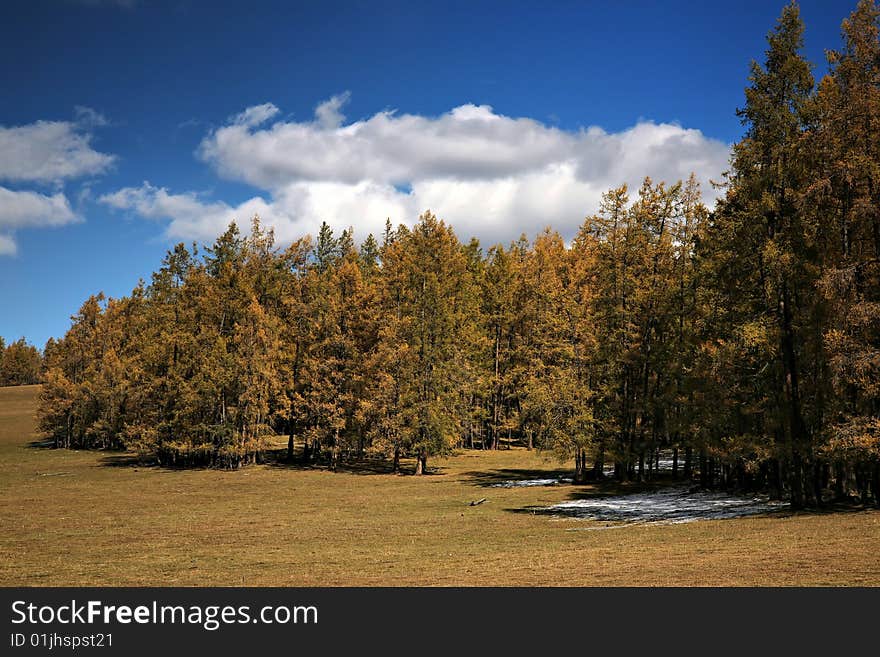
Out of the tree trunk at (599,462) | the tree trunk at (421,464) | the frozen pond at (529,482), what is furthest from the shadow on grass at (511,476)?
the tree trunk at (421,464)

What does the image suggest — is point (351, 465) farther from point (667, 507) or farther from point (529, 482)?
point (667, 507)

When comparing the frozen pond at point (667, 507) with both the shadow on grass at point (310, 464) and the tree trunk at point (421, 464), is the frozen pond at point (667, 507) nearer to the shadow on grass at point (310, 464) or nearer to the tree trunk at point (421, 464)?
Result: the tree trunk at point (421, 464)

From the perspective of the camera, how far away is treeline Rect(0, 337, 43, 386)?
163m

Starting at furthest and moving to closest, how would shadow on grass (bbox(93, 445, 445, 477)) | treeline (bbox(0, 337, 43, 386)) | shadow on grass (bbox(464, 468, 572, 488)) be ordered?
treeline (bbox(0, 337, 43, 386)) < shadow on grass (bbox(93, 445, 445, 477)) < shadow on grass (bbox(464, 468, 572, 488))

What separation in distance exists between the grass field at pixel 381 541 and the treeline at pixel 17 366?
148932mm

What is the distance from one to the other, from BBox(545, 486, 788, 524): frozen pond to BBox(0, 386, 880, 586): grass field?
168cm

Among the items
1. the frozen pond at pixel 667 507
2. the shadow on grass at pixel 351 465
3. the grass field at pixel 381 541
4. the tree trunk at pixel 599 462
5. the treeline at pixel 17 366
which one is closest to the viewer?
the grass field at pixel 381 541

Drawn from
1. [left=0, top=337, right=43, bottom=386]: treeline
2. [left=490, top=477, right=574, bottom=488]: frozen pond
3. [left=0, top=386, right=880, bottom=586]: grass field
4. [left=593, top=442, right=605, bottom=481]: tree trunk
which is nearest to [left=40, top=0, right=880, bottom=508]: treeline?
[left=593, top=442, right=605, bottom=481]: tree trunk

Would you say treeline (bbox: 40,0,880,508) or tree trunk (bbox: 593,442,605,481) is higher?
treeline (bbox: 40,0,880,508)

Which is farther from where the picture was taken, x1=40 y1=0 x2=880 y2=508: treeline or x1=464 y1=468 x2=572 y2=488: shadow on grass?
x1=464 y1=468 x2=572 y2=488: shadow on grass

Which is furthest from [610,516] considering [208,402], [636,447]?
[208,402]

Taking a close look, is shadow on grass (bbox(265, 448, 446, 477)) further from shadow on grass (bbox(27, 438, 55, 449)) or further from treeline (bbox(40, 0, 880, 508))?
shadow on grass (bbox(27, 438, 55, 449))

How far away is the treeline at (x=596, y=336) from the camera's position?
72.6ft
